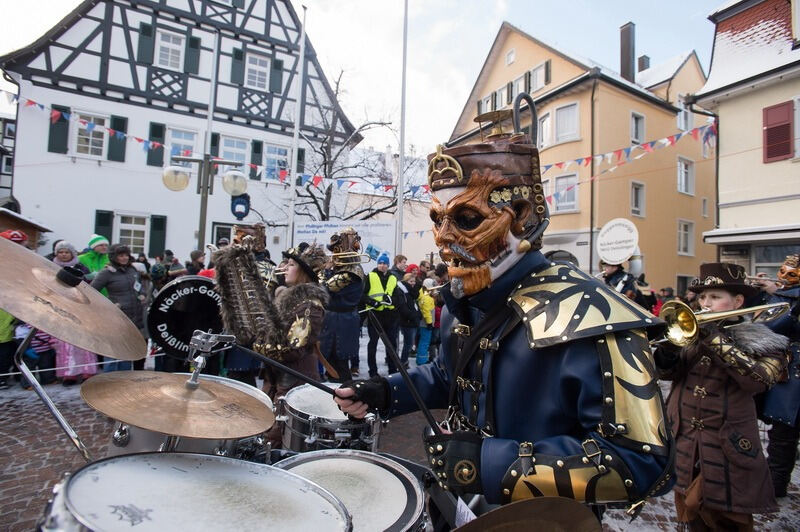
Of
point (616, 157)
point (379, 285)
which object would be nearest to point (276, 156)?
point (616, 157)

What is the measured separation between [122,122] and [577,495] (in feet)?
71.4

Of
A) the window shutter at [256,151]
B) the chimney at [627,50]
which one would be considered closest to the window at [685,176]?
the chimney at [627,50]

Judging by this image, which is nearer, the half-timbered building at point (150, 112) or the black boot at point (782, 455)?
the black boot at point (782, 455)

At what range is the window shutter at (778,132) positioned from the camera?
39.9 feet

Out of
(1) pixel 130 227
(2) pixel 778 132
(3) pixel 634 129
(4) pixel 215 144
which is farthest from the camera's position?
(3) pixel 634 129

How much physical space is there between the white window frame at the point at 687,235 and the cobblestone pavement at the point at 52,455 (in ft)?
65.6

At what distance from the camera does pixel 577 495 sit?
49.8 inches

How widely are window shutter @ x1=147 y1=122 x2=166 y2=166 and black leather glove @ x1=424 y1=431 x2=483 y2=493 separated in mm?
20635

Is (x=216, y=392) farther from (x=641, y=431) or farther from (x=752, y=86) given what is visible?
(x=752, y=86)

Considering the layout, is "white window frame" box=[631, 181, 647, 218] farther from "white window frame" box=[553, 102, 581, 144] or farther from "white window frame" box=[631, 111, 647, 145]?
"white window frame" box=[553, 102, 581, 144]

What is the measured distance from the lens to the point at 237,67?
20.3 meters

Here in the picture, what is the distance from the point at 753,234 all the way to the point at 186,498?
15.3 metres

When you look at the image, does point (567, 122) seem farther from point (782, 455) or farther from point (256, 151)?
point (782, 455)

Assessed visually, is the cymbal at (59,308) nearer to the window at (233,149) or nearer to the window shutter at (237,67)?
the window at (233,149)
